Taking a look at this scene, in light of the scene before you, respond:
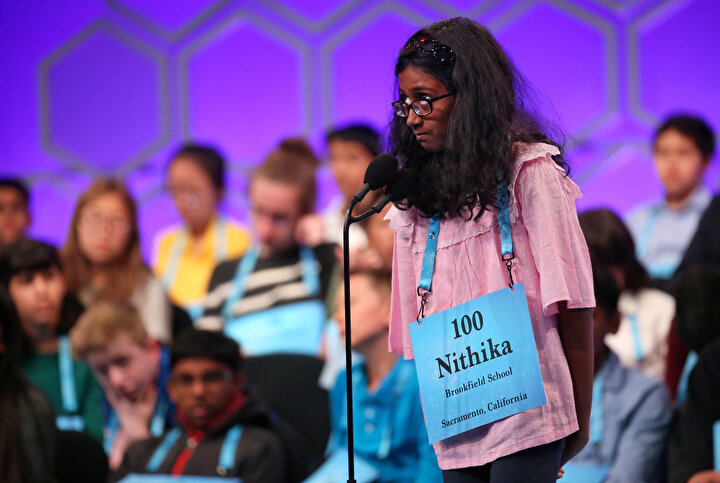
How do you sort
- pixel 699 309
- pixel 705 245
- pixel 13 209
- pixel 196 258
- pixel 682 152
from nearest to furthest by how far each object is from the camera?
pixel 699 309, pixel 705 245, pixel 682 152, pixel 196 258, pixel 13 209

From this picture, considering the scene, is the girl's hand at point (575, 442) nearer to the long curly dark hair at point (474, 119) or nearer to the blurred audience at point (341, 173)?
the long curly dark hair at point (474, 119)

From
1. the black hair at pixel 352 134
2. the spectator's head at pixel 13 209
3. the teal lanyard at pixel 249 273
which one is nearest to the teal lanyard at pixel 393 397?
the teal lanyard at pixel 249 273

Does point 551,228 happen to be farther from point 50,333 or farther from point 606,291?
point 50,333

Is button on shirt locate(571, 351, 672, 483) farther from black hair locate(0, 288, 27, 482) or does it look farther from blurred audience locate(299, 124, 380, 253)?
black hair locate(0, 288, 27, 482)

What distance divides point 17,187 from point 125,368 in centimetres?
174

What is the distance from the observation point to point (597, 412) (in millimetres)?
3164

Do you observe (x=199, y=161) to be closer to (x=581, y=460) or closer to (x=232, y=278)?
(x=232, y=278)

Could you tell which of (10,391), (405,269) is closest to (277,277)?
(10,391)

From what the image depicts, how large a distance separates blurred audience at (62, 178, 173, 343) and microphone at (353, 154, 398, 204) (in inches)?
113

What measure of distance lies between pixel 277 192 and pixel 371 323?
928 millimetres

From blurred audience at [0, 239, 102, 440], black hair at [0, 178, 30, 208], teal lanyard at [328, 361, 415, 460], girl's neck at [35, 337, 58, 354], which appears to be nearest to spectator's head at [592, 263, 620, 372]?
teal lanyard at [328, 361, 415, 460]

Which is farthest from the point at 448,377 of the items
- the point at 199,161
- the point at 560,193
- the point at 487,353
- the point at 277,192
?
the point at 199,161

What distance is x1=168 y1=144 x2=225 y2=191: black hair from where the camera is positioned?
4871 mm

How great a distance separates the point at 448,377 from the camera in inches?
70.2
